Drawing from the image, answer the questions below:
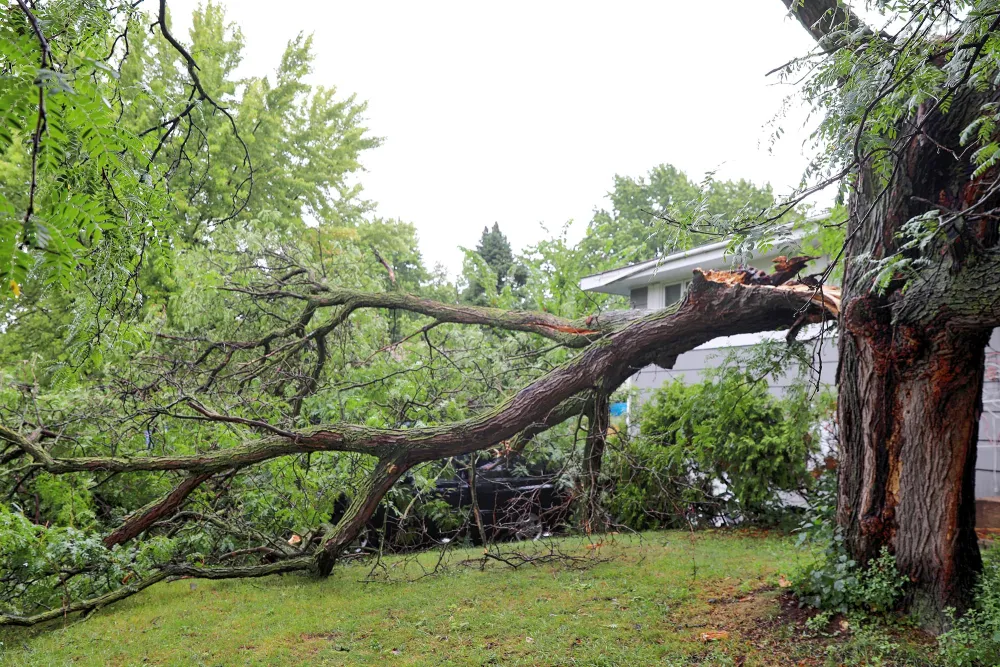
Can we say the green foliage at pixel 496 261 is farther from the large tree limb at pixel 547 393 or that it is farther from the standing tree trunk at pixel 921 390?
the standing tree trunk at pixel 921 390

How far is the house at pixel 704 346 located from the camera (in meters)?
9.35

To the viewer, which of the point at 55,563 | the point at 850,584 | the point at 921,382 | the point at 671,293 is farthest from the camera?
the point at 671,293

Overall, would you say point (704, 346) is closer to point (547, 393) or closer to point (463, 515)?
point (463, 515)

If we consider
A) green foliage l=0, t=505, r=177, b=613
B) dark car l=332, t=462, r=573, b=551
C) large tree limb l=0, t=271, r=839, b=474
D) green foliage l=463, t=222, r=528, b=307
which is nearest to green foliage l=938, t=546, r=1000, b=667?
large tree limb l=0, t=271, r=839, b=474

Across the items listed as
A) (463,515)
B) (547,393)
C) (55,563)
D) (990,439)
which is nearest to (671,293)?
(990,439)

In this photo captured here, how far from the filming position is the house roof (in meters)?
12.7

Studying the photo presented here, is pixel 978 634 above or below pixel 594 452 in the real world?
below

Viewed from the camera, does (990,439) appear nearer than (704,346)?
Yes

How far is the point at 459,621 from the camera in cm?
512

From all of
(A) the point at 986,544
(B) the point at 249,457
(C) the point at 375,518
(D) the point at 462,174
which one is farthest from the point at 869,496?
(D) the point at 462,174

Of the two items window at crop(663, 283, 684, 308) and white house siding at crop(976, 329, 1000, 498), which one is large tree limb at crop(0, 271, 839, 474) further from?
window at crop(663, 283, 684, 308)

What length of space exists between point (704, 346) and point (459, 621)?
399 inches

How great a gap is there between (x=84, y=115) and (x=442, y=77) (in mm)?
5668

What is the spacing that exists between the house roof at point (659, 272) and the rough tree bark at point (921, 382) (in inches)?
292
